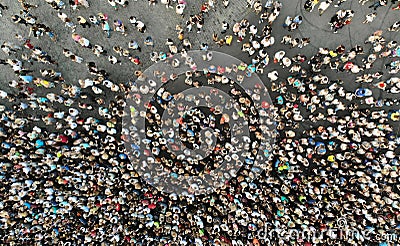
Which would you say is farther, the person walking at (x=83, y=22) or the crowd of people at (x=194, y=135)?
the person walking at (x=83, y=22)

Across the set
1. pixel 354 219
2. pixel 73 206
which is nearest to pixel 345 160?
pixel 354 219

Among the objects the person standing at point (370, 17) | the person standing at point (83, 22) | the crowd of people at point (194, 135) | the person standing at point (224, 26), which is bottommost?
the crowd of people at point (194, 135)

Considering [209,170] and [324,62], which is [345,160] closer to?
[324,62]

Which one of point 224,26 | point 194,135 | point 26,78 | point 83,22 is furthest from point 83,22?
point 194,135

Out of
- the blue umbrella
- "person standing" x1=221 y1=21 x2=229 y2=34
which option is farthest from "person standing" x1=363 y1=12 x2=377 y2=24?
the blue umbrella

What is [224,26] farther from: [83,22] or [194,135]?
[83,22]

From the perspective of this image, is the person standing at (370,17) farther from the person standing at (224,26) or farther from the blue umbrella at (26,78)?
the blue umbrella at (26,78)

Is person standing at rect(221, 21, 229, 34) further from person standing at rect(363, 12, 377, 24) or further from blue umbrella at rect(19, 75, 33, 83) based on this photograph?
blue umbrella at rect(19, 75, 33, 83)

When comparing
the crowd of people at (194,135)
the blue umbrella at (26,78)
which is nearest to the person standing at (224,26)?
the crowd of people at (194,135)
